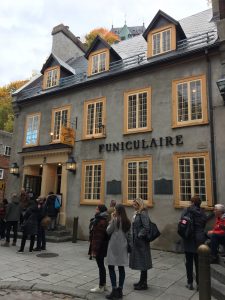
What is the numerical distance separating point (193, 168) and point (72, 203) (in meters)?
6.38

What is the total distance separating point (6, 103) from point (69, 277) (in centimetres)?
3961

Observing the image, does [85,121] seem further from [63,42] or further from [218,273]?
[218,273]

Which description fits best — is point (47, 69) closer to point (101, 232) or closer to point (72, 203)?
point (72, 203)

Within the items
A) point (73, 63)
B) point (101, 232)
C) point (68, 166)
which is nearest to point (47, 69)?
point (73, 63)

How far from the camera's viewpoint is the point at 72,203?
14.0 meters

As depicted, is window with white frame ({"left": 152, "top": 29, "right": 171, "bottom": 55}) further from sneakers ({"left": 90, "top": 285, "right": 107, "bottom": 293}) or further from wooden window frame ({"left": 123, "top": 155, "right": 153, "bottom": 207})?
sneakers ({"left": 90, "top": 285, "right": 107, "bottom": 293})

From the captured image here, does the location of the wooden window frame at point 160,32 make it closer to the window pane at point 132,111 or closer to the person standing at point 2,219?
the window pane at point 132,111

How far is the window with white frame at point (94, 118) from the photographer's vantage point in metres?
14.0

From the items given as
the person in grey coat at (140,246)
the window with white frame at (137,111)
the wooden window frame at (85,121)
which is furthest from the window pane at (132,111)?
the person in grey coat at (140,246)

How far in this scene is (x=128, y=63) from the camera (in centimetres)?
1471

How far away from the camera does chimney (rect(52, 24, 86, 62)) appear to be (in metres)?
21.1

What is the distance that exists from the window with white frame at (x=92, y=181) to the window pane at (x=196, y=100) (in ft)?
16.0

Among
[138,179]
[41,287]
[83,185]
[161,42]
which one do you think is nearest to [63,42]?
[161,42]

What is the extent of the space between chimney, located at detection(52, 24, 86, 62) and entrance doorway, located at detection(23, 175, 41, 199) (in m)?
9.96
